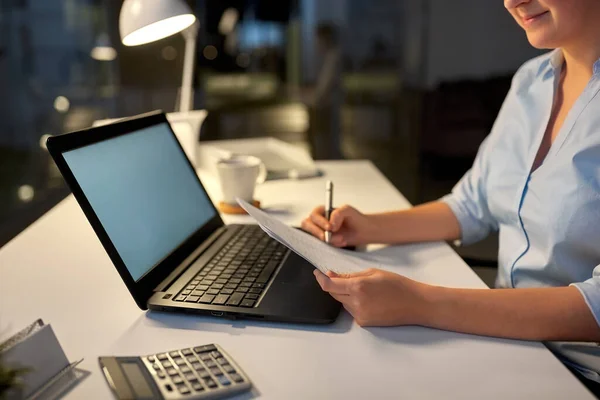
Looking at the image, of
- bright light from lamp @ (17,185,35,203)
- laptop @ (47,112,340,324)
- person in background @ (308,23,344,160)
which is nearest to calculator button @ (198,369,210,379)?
laptop @ (47,112,340,324)

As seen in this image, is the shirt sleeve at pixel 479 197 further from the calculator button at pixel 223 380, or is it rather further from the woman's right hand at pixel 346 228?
the calculator button at pixel 223 380

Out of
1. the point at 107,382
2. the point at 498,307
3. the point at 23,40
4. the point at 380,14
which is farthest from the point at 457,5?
the point at 107,382

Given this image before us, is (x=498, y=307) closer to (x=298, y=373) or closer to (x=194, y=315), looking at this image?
(x=298, y=373)

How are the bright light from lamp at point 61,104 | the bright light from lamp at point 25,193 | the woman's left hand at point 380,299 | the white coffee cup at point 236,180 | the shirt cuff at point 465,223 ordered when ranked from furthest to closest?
the bright light from lamp at point 61,104 < the bright light from lamp at point 25,193 < the white coffee cup at point 236,180 < the shirt cuff at point 465,223 < the woman's left hand at point 380,299

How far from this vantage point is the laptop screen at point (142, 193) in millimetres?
783

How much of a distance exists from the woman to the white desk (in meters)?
0.04

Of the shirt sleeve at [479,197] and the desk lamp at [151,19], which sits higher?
the desk lamp at [151,19]

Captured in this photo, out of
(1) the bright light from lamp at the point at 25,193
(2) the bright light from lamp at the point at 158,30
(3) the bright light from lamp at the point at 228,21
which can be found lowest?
(1) the bright light from lamp at the point at 25,193

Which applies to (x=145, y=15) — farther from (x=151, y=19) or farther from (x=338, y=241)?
(x=338, y=241)

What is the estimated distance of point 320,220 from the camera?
1066mm

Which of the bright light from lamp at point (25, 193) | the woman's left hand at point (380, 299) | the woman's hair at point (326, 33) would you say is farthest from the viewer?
the woman's hair at point (326, 33)

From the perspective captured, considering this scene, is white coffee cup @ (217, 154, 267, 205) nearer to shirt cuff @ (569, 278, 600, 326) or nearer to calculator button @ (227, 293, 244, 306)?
calculator button @ (227, 293, 244, 306)

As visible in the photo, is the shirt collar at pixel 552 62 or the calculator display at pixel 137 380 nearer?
the calculator display at pixel 137 380

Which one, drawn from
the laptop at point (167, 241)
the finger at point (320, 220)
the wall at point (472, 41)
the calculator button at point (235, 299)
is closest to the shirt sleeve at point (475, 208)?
the finger at point (320, 220)
